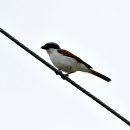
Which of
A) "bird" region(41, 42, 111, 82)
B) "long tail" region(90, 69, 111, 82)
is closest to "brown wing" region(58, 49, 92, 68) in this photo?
"bird" region(41, 42, 111, 82)

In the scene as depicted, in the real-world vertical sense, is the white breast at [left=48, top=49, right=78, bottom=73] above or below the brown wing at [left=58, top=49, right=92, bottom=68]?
below

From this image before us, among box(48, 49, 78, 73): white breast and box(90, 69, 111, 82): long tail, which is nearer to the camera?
box(90, 69, 111, 82): long tail

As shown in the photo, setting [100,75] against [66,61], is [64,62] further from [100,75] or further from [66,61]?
[100,75]

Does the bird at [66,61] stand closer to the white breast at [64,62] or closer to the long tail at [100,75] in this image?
the white breast at [64,62]

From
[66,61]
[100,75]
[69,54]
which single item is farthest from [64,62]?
[100,75]

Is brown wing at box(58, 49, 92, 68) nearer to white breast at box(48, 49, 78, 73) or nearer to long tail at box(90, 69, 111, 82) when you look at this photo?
white breast at box(48, 49, 78, 73)

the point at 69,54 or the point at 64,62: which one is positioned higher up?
the point at 69,54

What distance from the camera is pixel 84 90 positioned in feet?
21.3

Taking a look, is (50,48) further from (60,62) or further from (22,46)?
(22,46)

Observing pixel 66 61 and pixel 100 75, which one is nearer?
A: pixel 100 75

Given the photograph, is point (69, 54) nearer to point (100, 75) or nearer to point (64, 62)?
A: point (64, 62)

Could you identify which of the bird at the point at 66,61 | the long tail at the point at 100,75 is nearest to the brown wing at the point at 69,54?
the bird at the point at 66,61

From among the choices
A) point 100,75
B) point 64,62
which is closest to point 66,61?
point 64,62

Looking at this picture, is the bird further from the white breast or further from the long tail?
the long tail
